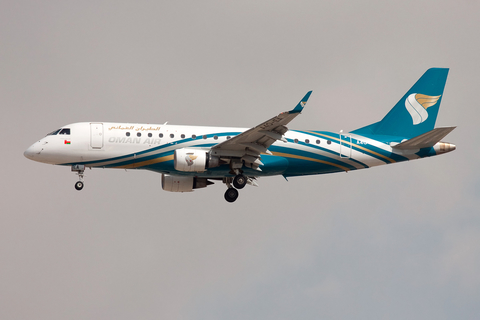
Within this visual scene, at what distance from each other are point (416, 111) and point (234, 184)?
576 inches

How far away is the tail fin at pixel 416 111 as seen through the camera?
1817 inches

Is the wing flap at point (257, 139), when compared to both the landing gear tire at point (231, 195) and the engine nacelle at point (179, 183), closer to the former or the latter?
the landing gear tire at point (231, 195)

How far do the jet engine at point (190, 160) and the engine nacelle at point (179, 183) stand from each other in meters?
4.66

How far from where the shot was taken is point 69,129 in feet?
135

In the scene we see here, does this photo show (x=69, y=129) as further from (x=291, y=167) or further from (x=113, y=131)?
(x=291, y=167)

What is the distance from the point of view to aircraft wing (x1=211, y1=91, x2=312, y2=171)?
3825cm

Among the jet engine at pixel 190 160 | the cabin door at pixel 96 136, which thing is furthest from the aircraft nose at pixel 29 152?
the jet engine at pixel 190 160

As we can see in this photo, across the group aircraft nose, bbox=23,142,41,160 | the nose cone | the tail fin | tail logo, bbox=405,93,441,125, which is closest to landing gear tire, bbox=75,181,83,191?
the nose cone

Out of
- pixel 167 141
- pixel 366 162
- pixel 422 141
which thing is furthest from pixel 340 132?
pixel 167 141

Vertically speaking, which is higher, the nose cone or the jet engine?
the nose cone

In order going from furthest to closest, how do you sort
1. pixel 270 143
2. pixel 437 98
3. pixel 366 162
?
1. pixel 437 98
2. pixel 366 162
3. pixel 270 143

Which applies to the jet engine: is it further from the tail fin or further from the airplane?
the tail fin

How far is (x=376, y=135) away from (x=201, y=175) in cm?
1251

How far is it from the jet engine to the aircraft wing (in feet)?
3.09
